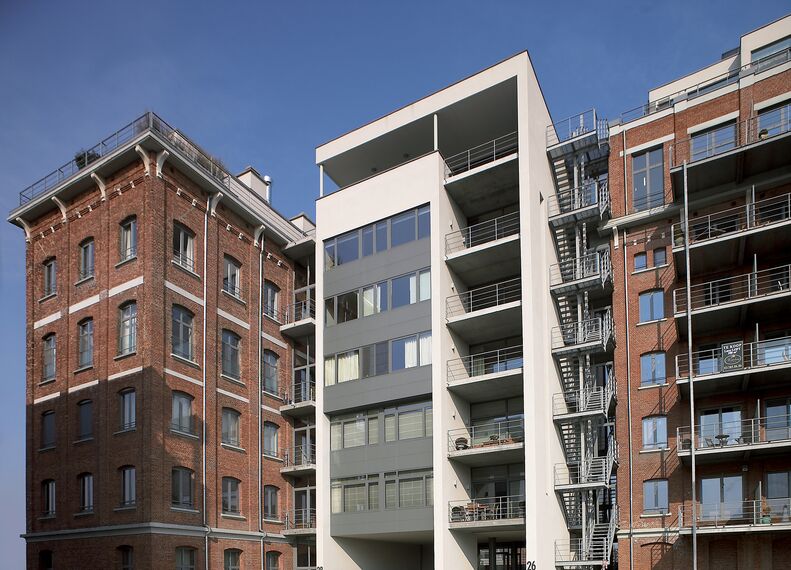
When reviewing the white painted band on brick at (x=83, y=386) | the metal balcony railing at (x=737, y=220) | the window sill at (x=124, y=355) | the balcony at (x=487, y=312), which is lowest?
the white painted band on brick at (x=83, y=386)

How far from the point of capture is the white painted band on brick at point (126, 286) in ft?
98.0

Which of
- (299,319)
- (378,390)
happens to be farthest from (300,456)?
(378,390)

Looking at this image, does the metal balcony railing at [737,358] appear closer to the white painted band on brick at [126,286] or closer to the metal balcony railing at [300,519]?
the metal balcony railing at [300,519]

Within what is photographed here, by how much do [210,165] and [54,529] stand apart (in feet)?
55.8

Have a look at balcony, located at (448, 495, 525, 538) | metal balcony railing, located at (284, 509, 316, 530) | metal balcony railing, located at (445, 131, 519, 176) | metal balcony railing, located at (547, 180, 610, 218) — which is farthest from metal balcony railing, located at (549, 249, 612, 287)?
metal balcony railing, located at (284, 509, 316, 530)

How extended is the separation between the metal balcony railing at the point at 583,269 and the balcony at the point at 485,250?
5.67 feet

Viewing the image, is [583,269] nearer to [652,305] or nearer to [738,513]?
[652,305]

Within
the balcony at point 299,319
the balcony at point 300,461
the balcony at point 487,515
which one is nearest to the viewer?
the balcony at point 487,515

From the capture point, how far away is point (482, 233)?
110 ft

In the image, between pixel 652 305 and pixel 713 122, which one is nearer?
pixel 713 122

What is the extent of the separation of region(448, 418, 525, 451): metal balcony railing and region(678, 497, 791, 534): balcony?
6586 mm

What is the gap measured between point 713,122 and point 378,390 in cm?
1756

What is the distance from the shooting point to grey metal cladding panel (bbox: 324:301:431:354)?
30734 mm

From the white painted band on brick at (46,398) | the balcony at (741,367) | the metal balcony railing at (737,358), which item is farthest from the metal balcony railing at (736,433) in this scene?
the white painted band on brick at (46,398)
